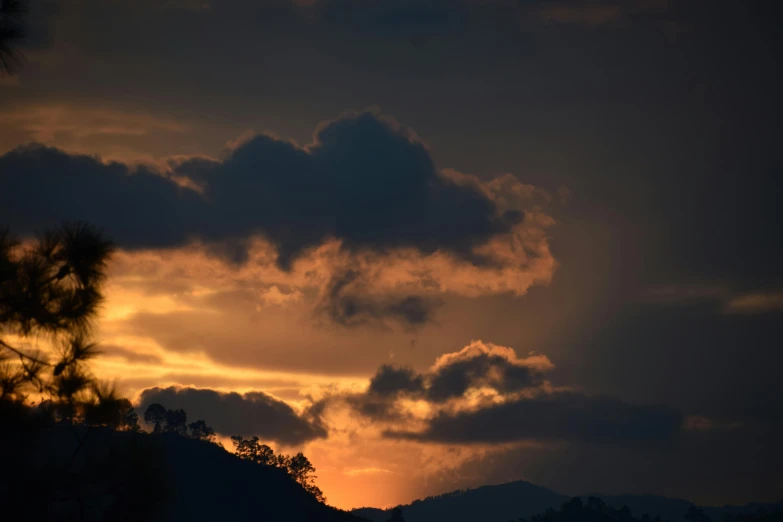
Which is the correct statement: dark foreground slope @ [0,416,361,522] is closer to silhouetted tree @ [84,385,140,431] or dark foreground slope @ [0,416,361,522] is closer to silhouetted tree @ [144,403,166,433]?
silhouetted tree @ [84,385,140,431]

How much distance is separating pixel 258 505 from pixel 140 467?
408 ft

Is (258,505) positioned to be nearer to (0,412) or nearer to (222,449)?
(222,449)

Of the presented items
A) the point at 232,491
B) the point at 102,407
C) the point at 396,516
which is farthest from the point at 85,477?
the point at 396,516

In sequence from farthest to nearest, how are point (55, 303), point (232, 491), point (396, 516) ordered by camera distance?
point (396, 516), point (232, 491), point (55, 303)

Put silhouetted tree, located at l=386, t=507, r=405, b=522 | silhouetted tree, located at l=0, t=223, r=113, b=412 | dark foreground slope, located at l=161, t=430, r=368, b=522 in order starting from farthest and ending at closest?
silhouetted tree, located at l=386, t=507, r=405, b=522
dark foreground slope, located at l=161, t=430, r=368, b=522
silhouetted tree, located at l=0, t=223, r=113, b=412

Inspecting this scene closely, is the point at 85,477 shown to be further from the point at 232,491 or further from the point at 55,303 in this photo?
the point at 232,491

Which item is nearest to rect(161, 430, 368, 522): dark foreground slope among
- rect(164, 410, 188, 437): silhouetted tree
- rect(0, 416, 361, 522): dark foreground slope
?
rect(164, 410, 188, 437): silhouetted tree

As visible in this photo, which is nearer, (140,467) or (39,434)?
(39,434)

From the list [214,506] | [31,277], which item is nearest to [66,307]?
[31,277]

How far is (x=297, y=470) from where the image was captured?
156750mm

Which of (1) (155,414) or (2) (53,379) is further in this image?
(1) (155,414)

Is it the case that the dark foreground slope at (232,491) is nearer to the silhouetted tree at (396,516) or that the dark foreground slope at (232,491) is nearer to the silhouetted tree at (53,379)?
the silhouetted tree at (396,516)

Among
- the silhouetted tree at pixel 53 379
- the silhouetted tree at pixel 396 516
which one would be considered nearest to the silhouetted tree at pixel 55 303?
the silhouetted tree at pixel 53 379

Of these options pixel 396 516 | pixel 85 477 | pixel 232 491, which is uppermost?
pixel 232 491
